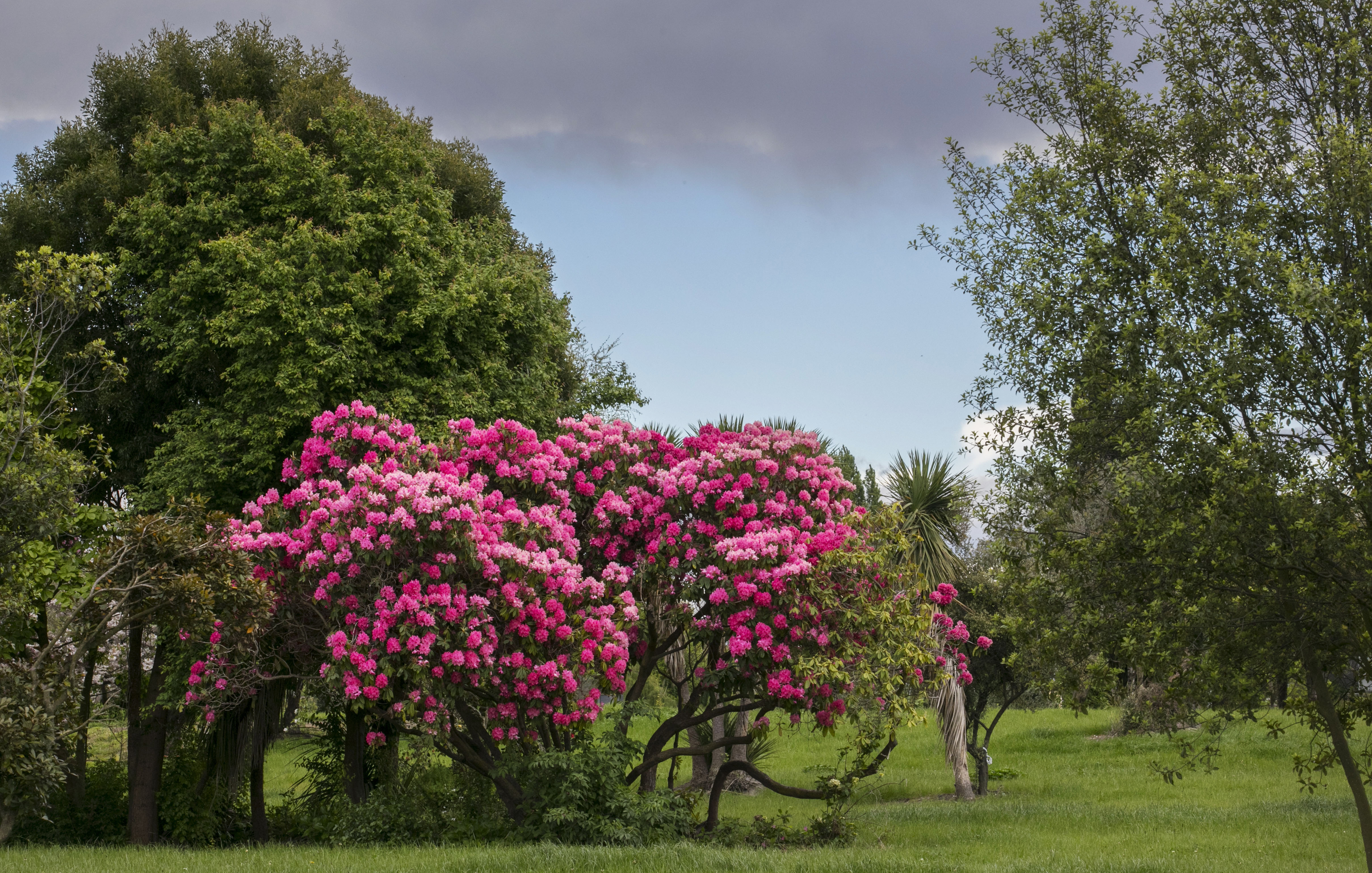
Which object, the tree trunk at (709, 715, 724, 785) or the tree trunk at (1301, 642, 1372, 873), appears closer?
the tree trunk at (1301, 642, 1372, 873)

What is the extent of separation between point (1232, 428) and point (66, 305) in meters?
15.3

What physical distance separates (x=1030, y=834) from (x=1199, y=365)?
891 centimetres

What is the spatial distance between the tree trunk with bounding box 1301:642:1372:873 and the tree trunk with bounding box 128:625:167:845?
1752 cm

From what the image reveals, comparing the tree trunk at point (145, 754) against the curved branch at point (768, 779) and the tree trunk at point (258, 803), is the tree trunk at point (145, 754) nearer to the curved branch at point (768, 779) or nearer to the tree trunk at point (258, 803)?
the tree trunk at point (258, 803)

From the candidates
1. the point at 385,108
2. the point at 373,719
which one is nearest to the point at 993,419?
the point at 373,719

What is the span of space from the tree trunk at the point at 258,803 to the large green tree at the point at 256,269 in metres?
4.71

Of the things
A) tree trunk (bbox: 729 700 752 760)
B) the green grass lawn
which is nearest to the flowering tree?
the green grass lawn

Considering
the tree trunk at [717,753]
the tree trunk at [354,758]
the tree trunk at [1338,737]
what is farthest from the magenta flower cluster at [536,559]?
the tree trunk at [717,753]

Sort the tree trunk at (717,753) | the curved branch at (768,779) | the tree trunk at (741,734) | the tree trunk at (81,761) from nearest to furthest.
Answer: the curved branch at (768,779) → the tree trunk at (81,761) → the tree trunk at (717,753) → the tree trunk at (741,734)

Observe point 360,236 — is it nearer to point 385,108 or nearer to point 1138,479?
point 385,108

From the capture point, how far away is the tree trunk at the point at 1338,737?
11.2 m

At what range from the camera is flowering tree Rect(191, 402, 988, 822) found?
12.1 metres

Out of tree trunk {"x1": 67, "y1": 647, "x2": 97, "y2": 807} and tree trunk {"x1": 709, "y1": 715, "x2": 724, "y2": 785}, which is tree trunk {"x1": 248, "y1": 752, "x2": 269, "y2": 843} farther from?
tree trunk {"x1": 709, "y1": 715, "x2": 724, "y2": 785}

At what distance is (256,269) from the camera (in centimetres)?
1758
